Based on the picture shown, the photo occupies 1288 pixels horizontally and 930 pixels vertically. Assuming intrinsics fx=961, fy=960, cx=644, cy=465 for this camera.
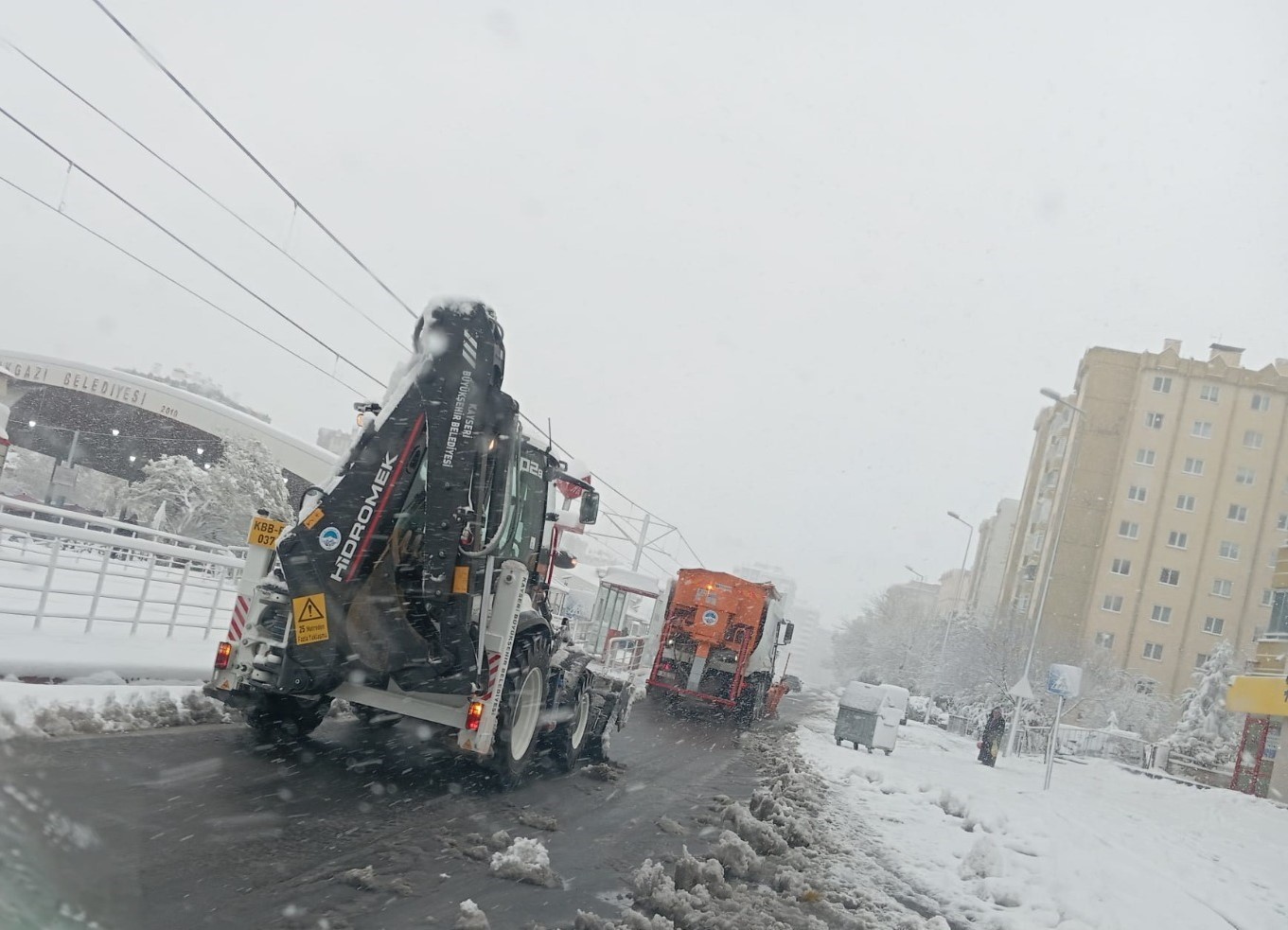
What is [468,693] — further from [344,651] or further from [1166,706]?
[1166,706]

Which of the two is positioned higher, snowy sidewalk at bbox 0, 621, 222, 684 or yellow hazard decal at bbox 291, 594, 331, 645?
yellow hazard decal at bbox 291, 594, 331, 645

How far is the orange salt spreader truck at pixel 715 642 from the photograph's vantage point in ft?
68.9

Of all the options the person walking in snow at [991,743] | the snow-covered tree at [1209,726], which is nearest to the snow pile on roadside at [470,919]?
the person walking in snow at [991,743]

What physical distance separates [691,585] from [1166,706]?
1576 inches

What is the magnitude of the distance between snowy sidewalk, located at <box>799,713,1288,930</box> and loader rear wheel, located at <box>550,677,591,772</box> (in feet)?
8.87

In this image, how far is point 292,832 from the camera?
18.3 ft

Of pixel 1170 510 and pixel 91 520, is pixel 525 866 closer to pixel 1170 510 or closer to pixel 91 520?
pixel 91 520

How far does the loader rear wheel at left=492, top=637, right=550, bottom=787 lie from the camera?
7.75 meters

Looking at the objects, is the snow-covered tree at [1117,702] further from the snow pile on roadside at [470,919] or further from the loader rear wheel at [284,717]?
the snow pile on roadside at [470,919]

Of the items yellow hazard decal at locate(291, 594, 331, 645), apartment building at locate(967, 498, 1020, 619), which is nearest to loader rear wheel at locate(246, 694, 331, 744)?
yellow hazard decal at locate(291, 594, 331, 645)

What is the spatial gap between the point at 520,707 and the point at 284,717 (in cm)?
192

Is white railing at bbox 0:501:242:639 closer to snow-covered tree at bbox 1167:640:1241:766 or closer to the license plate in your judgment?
the license plate

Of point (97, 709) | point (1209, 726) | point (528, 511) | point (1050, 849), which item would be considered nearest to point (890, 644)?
point (1209, 726)

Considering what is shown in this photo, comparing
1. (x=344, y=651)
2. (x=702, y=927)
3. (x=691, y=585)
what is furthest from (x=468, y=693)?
(x=691, y=585)
